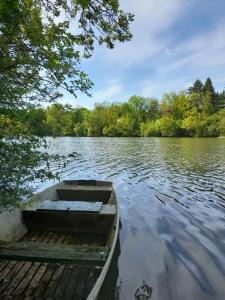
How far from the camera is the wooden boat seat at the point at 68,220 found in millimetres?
7672

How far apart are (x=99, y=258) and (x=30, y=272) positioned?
5.17ft

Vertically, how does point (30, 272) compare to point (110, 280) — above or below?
above

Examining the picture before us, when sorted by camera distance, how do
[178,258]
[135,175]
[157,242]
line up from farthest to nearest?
[135,175] < [157,242] < [178,258]

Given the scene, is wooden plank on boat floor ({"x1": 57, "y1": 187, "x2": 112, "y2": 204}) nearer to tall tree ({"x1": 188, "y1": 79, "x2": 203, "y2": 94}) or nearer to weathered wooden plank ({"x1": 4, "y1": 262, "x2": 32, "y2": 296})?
weathered wooden plank ({"x1": 4, "y1": 262, "x2": 32, "y2": 296})

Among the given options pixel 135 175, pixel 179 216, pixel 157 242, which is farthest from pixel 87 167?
pixel 157 242

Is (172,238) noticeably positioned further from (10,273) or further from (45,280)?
(10,273)

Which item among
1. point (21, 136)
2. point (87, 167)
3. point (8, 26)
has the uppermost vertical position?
point (8, 26)

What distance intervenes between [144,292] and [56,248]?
2022mm

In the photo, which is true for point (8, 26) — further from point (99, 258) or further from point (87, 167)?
point (87, 167)

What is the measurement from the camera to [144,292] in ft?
18.7

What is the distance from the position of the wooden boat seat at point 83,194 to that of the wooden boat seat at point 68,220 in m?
2.80

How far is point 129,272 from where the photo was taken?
6.49m

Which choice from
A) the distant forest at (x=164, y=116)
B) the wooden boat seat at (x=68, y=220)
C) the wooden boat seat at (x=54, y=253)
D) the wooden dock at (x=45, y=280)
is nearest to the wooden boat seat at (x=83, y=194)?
the wooden boat seat at (x=68, y=220)

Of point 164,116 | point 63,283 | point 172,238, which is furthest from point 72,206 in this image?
point 164,116
